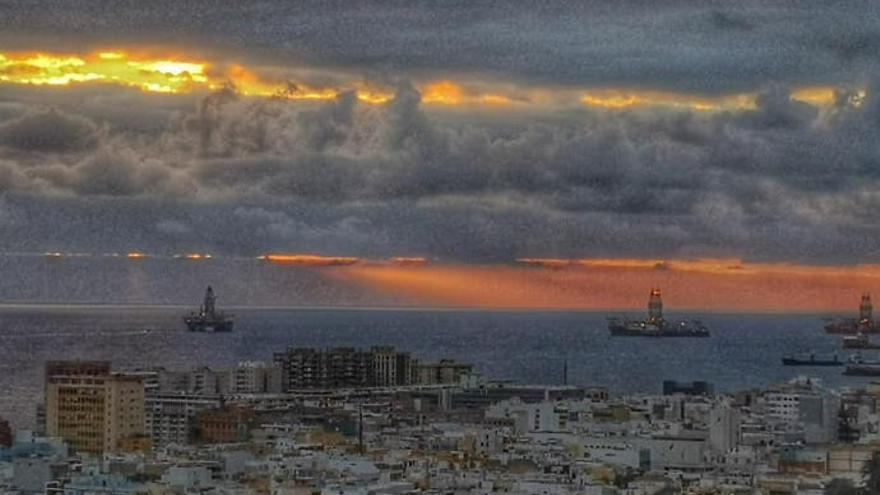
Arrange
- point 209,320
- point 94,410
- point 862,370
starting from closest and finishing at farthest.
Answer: point 94,410 < point 862,370 < point 209,320

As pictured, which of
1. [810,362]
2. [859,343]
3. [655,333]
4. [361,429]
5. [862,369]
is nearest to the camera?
[361,429]

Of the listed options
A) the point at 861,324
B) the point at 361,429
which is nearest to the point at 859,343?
the point at 861,324

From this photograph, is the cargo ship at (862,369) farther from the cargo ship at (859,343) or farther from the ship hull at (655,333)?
the ship hull at (655,333)

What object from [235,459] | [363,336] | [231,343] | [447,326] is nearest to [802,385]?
[235,459]

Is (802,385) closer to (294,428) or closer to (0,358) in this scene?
(294,428)

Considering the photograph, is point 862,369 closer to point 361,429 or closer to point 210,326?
point 210,326

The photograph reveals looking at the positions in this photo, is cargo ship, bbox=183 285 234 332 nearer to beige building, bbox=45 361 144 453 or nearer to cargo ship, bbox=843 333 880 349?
cargo ship, bbox=843 333 880 349

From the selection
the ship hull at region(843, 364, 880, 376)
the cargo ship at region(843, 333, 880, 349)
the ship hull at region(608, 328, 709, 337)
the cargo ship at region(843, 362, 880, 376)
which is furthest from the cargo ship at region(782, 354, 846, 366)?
the ship hull at region(608, 328, 709, 337)
